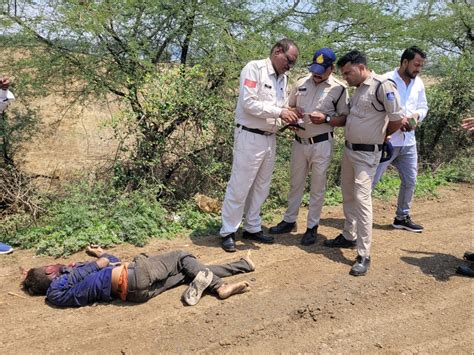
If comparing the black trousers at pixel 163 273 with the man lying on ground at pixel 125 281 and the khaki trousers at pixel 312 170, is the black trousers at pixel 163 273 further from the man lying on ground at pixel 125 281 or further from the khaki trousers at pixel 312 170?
the khaki trousers at pixel 312 170

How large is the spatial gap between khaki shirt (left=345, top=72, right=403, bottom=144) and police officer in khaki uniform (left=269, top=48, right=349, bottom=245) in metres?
0.26

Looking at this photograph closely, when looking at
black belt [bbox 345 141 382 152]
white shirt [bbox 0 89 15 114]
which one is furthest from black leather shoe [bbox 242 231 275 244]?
white shirt [bbox 0 89 15 114]

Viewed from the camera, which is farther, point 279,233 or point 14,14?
point 14,14

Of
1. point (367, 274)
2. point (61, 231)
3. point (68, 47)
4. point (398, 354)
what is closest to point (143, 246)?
point (61, 231)

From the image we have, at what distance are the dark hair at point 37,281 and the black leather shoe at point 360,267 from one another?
2680 millimetres

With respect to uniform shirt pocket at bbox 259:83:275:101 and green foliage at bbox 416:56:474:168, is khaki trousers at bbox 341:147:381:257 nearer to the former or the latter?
uniform shirt pocket at bbox 259:83:275:101

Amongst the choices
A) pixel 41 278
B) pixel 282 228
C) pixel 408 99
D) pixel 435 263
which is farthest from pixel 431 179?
pixel 41 278

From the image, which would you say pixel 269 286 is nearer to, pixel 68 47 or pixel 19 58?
pixel 68 47

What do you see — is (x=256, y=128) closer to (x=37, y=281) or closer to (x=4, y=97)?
(x=37, y=281)

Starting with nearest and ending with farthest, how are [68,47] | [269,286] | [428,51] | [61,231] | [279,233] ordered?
1. [269,286]
2. [61,231]
3. [279,233]
4. [68,47]
5. [428,51]

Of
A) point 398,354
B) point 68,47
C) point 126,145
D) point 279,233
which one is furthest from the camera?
point 68,47

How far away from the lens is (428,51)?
362 inches

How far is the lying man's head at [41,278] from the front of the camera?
12.9ft

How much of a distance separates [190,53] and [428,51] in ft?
16.4
